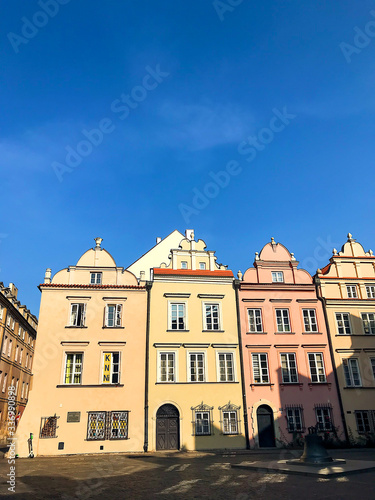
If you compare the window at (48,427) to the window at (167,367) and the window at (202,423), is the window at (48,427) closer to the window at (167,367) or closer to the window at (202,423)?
the window at (167,367)

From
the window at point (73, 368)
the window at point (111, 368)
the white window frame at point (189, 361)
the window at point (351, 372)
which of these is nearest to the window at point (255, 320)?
the white window frame at point (189, 361)

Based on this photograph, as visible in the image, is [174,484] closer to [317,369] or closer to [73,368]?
[73,368]

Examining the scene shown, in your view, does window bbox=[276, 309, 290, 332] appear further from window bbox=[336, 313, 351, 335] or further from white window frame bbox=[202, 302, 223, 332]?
white window frame bbox=[202, 302, 223, 332]

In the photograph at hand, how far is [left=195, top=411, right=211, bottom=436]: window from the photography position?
1128 inches

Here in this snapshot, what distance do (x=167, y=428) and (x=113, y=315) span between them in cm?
901

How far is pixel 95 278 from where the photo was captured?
32.1m

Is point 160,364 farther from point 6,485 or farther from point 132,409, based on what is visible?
point 6,485

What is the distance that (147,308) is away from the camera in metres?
31.4

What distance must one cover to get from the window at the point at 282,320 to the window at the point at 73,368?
1551 cm

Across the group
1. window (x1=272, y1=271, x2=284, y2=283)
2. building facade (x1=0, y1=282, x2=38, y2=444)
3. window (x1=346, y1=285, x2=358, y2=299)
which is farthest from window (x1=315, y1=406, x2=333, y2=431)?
building facade (x1=0, y1=282, x2=38, y2=444)

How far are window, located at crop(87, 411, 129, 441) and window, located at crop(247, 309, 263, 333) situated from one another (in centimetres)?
1159

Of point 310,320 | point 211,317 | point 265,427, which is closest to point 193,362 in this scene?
point 211,317

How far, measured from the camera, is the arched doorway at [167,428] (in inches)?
1111

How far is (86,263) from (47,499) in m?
22.0
